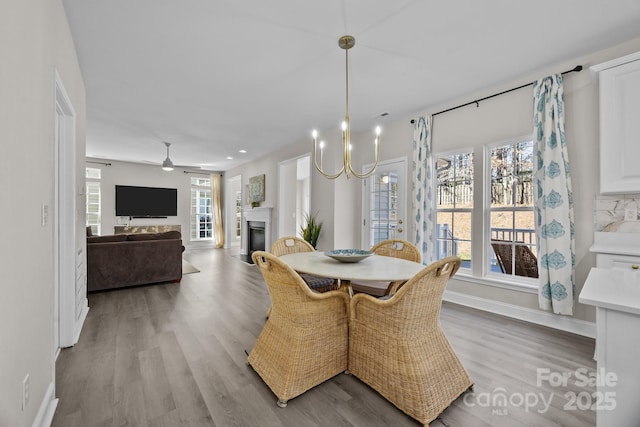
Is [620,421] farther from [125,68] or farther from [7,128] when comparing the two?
[125,68]

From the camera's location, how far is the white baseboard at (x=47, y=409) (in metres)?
1.42

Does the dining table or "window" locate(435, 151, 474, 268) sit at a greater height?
"window" locate(435, 151, 474, 268)

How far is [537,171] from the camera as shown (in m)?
2.84

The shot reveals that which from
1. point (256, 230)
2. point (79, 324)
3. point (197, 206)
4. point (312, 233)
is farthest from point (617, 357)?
Result: point (197, 206)

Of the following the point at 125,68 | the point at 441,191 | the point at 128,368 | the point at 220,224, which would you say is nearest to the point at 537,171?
the point at 441,191

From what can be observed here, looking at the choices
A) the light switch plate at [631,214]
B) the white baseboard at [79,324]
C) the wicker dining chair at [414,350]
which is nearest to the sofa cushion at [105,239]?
the white baseboard at [79,324]

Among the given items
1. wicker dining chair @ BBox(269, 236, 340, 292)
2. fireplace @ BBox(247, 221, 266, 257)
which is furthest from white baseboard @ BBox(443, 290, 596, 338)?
fireplace @ BBox(247, 221, 266, 257)

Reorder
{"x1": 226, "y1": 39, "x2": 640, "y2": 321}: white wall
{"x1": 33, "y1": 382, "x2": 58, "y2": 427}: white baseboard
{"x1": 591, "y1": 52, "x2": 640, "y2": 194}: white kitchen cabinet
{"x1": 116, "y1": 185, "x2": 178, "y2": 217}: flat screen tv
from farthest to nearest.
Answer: {"x1": 116, "y1": 185, "x2": 178, "y2": 217}: flat screen tv
{"x1": 226, "y1": 39, "x2": 640, "y2": 321}: white wall
{"x1": 591, "y1": 52, "x2": 640, "y2": 194}: white kitchen cabinet
{"x1": 33, "y1": 382, "x2": 58, "y2": 427}: white baseboard

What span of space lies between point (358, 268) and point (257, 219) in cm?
520

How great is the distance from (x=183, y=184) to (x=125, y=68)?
6.45 m

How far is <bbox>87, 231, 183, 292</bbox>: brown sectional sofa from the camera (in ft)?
13.2

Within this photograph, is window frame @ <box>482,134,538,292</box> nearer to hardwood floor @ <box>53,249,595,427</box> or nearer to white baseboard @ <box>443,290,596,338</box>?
white baseboard @ <box>443,290,596,338</box>

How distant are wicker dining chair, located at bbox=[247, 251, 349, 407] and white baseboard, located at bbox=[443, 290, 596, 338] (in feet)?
7.12

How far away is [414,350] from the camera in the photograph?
1645 millimetres
